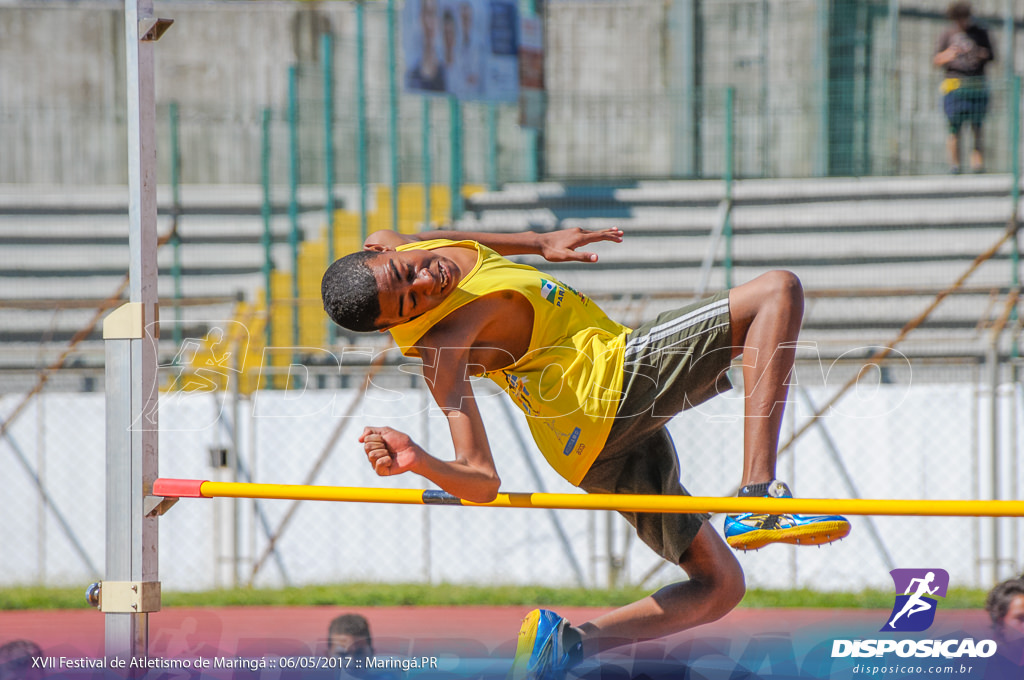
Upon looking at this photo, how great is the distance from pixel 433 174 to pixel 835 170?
4.13 m

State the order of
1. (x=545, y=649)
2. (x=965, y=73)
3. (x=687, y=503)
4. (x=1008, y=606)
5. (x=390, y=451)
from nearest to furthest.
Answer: (x=390, y=451) < (x=687, y=503) < (x=545, y=649) < (x=1008, y=606) < (x=965, y=73)

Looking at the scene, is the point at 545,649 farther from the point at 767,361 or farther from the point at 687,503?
the point at 767,361

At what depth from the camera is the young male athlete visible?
2.88 meters

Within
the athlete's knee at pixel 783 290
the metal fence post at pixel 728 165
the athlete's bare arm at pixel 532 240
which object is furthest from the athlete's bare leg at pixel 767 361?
the metal fence post at pixel 728 165

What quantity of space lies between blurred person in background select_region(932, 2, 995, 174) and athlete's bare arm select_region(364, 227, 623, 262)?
7981mm

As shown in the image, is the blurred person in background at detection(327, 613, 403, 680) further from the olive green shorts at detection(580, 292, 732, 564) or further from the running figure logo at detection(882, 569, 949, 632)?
the running figure logo at detection(882, 569, 949, 632)

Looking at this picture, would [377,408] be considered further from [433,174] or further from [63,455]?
[433,174]

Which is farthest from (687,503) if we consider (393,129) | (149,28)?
(393,129)

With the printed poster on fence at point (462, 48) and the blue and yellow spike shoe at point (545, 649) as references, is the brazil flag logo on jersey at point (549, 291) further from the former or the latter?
the printed poster on fence at point (462, 48)

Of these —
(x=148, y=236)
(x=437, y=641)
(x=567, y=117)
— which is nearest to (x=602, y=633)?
(x=148, y=236)

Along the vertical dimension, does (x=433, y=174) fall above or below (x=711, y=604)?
above

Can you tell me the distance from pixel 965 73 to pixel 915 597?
8400 mm

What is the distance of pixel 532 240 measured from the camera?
352cm

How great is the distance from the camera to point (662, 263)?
10.2 metres
